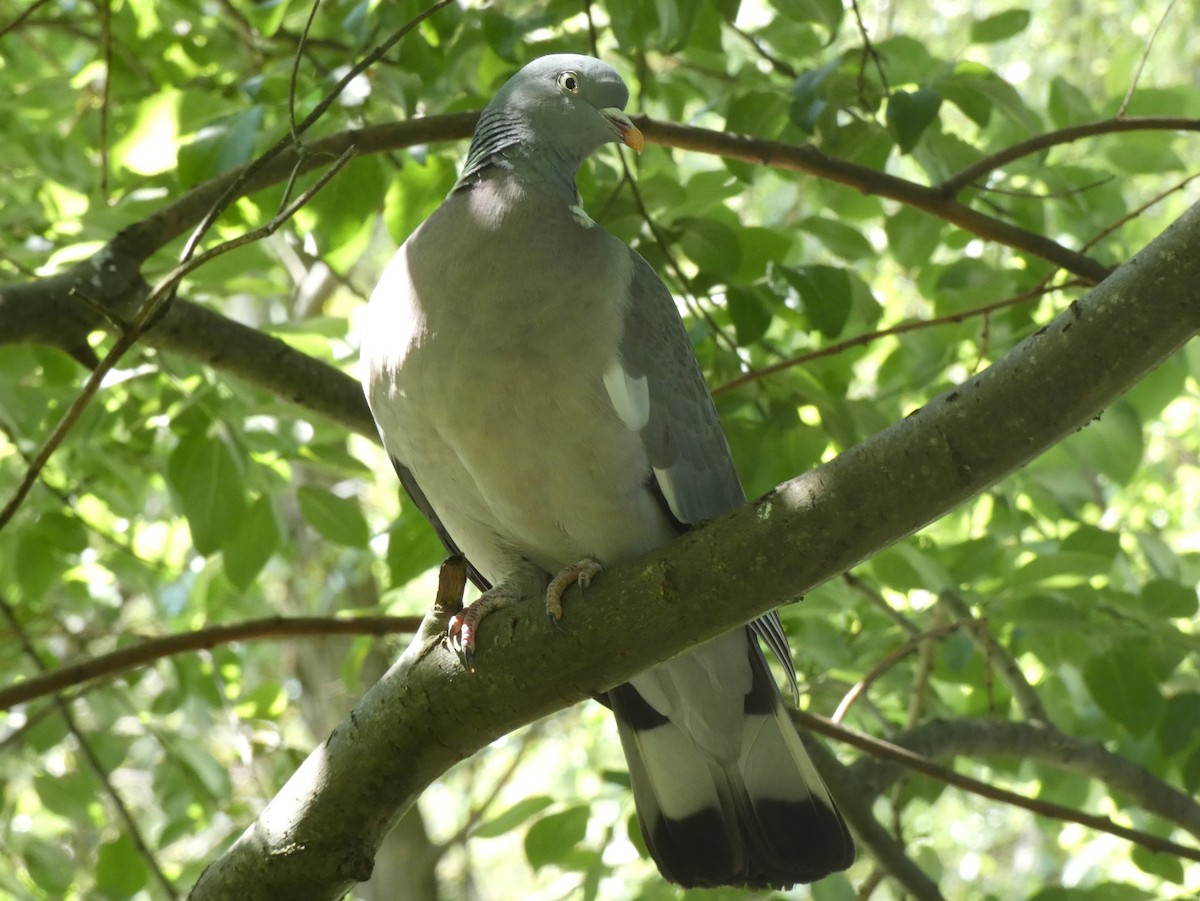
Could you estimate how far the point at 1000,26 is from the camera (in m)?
2.71

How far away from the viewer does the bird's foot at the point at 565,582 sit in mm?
1803

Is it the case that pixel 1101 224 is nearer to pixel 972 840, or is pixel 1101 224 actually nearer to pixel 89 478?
pixel 89 478

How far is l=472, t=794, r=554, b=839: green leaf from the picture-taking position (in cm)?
261

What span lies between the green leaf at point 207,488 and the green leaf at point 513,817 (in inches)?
34.5

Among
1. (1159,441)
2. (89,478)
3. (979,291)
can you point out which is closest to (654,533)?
(979,291)

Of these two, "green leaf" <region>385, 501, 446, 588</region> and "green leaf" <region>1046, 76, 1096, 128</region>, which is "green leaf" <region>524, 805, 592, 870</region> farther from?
"green leaf" <region>1046, 76, 1096, 128</region>

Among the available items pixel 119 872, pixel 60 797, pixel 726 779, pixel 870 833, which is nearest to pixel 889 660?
pixel 870 833

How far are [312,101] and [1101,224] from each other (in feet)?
6.55

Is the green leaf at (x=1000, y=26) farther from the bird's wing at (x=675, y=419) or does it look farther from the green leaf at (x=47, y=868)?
the green leaf at (x=47, y=868)

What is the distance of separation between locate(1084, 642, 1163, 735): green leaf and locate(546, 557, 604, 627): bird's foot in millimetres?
1247

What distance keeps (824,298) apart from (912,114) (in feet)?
1.38

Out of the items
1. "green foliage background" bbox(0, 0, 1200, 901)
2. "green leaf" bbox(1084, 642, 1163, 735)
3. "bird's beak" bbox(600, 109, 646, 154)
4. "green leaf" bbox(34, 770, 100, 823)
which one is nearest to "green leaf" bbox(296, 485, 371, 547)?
"green foliage background" bbox(0, 0, 1200, 901)

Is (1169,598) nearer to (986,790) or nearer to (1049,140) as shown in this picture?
(986,790)

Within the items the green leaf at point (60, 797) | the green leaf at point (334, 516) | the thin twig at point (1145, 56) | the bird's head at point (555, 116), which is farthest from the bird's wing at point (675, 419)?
the green leaf at point (60, 797)
